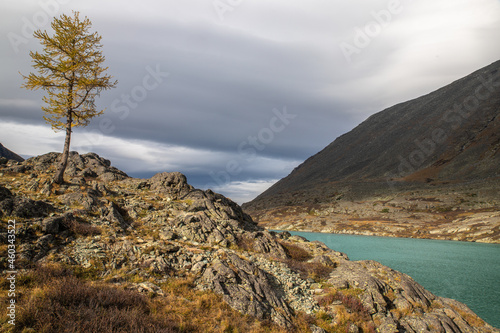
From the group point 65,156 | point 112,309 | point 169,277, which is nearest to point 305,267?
point 169,277

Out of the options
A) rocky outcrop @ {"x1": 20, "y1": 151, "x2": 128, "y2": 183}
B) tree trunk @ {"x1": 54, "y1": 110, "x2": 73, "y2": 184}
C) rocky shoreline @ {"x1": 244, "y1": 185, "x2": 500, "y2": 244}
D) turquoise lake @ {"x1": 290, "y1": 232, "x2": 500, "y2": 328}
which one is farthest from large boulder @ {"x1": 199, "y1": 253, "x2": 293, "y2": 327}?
rocky shoreline @ {"x1": 244, "y1": 185, "x2": 500, "y2": 244}

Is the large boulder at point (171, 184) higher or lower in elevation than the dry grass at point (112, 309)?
higher

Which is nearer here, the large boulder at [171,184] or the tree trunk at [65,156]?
the tree trunk at [65,156]

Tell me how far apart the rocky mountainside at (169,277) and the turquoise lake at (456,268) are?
1284 centimetres

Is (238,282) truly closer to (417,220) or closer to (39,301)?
(39,301)

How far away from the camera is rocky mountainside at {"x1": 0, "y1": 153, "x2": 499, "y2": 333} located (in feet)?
43.3

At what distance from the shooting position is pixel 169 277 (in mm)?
19453

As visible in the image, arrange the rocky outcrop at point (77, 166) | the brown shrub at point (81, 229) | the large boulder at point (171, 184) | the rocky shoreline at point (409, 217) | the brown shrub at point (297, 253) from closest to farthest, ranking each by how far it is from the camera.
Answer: the brown shrub at point (81, 229) < the brown shrub at point (297, 253) < the rocky outcrop at point (77, 166) < the large boulder at point (171, 184) < the rocky shoreline at point (409, 217)

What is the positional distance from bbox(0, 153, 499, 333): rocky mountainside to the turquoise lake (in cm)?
1284

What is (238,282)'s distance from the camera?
65.9 feet

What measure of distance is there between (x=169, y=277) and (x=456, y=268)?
54.6 metres

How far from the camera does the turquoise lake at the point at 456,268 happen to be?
32.7 m

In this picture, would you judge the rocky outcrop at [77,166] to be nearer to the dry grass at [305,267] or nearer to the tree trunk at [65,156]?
the tree trunk at [65,156]

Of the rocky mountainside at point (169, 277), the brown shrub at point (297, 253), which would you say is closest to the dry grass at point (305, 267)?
the brown shrub at point (297, 253)
